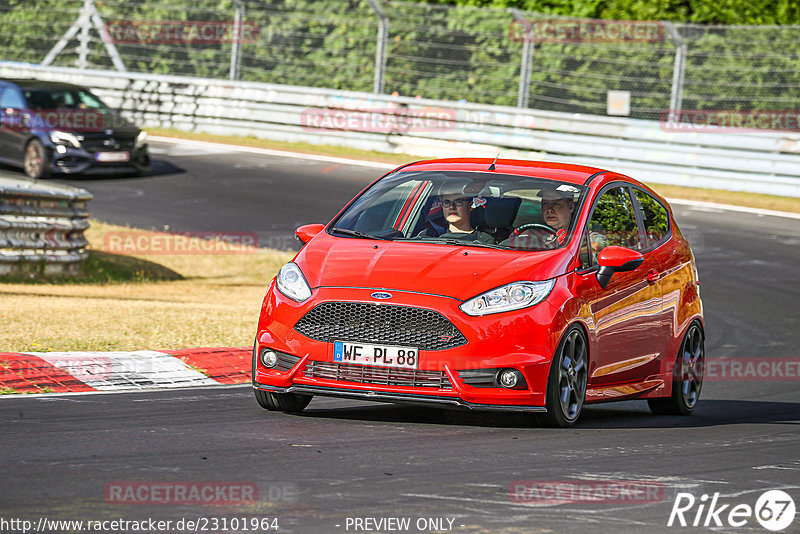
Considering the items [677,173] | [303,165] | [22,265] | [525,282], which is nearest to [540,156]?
[677,173]

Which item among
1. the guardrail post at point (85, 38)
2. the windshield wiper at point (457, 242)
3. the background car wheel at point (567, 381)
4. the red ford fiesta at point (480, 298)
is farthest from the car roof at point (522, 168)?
the guardrail post at point (85, 38)

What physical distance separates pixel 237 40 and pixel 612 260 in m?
22.1

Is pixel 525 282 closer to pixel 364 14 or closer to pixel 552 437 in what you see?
pixel 552 437

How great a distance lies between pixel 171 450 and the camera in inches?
277

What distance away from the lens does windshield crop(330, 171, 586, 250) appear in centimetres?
875

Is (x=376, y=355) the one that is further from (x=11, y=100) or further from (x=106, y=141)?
(x=11, y=100)

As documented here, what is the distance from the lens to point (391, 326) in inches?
309

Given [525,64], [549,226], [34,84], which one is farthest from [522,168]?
[525,64]

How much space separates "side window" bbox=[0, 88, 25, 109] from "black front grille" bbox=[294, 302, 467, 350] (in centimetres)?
1706

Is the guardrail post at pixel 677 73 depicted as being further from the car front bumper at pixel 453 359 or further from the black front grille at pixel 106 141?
the car front bumper at pixel 453 359

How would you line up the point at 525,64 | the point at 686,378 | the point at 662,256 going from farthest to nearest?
the point at 525,64 → the point at 686,378 → the point at 662,256

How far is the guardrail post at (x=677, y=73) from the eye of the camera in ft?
80.3

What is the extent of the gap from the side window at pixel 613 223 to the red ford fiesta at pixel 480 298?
0.05ft

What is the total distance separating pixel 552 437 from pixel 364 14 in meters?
21.1
